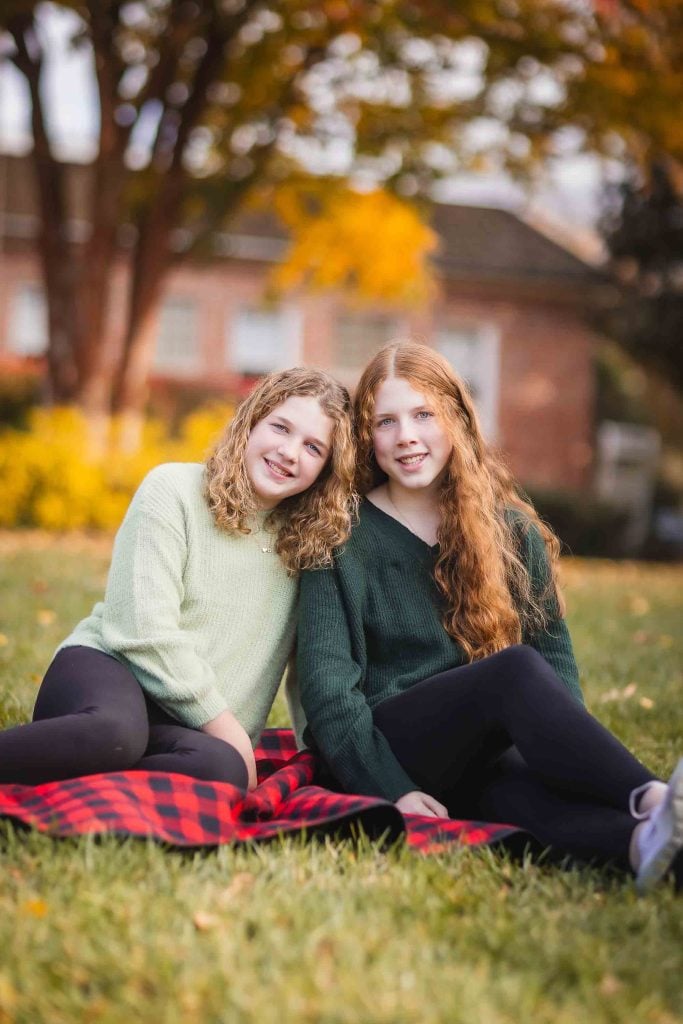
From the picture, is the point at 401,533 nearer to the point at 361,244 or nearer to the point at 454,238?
the point at 361,244

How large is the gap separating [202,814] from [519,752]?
0.79 m

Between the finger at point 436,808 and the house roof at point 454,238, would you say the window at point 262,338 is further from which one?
the finger at point 436,808

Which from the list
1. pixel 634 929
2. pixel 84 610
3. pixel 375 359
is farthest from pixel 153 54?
pixel 634 929

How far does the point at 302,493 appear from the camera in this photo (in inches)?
125

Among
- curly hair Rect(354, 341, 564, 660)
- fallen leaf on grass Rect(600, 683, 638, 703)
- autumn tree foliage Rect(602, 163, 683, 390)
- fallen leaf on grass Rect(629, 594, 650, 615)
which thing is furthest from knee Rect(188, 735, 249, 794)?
autumn tree foliage Rect(602, 163, 683, 390)

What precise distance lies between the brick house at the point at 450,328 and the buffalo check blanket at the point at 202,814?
1527 cm

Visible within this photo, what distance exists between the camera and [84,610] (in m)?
5.91

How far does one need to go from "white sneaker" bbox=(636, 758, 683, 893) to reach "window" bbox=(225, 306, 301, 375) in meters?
16.0

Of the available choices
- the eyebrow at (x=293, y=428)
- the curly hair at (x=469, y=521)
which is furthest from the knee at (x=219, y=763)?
the eyebrow at (x=293, y=428)

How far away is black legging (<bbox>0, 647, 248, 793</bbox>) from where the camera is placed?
255 cm

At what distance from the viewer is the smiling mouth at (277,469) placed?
3.03 metres

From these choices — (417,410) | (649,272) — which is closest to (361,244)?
(649,272)

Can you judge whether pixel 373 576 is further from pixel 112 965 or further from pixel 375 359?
pixel 112 965

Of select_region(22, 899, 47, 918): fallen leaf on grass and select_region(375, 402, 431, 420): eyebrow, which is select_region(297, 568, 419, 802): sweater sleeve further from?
select_region(22, 899, 47, 918): fallen leaf on grass
